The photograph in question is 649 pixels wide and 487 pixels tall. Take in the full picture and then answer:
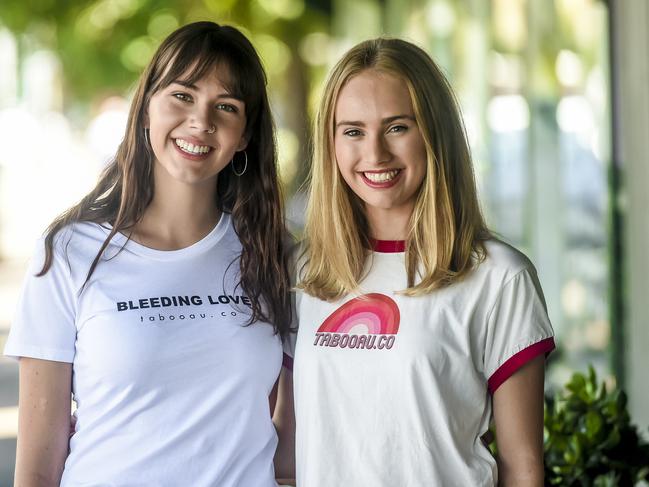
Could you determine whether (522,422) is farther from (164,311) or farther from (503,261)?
(164,311)

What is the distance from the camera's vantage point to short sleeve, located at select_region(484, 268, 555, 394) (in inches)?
98.2

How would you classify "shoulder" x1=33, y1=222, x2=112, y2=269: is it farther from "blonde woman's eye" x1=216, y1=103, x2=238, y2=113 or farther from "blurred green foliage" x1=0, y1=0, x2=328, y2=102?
"blurred green foliage" x1=0, y1=0, x2=328, y2=102

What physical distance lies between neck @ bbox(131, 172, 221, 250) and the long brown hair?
0.09 feet

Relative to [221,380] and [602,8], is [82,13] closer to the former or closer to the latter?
[602,8]

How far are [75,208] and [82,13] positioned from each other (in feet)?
42.1

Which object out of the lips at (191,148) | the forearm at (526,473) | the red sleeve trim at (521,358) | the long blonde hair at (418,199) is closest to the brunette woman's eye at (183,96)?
the lips at (191,148)

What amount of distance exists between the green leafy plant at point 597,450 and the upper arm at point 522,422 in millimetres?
798

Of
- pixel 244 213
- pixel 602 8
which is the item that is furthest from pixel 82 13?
pixel 244 213

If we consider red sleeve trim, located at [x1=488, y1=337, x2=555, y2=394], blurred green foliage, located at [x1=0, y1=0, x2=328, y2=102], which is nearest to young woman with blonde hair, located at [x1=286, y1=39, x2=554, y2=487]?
red sleeve trim, located at [x1=488, y1=337, x2=555, y2=394]

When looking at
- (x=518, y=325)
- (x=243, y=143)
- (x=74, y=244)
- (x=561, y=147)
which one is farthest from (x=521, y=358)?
(x=561, y=147)

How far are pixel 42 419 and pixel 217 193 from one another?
780 mm

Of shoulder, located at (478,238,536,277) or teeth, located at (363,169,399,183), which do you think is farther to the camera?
teeth, located at (363,169,399,183)

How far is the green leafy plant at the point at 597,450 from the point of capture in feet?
10.9

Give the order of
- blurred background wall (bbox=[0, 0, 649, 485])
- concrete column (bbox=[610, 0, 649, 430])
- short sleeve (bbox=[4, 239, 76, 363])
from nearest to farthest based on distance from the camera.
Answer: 1. short sleeve (bbox=[4, 239, 76, 363])
2. concrete column (bbox=[610, 0, 649, 430])
3. blurred background wall (bbox=[0, 0, 649, 485])
